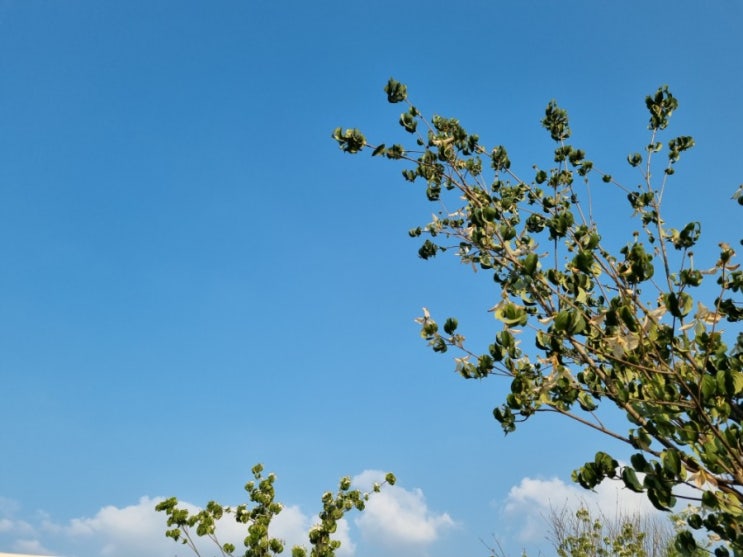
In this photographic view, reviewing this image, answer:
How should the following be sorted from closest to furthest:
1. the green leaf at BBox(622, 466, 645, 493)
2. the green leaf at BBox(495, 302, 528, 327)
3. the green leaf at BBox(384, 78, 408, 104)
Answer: the green leaf at BBox(622, 466, 645, 493), the green leaf at BBox(495, 302, 528, 327), the green leaf at BBox(384, 78, 408, 104)

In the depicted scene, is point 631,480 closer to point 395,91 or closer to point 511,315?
point 511,315

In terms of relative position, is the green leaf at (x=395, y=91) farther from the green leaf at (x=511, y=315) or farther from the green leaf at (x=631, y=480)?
the green leaf at (x=631, y=480)

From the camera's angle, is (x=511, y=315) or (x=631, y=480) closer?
(x=631, y=480)

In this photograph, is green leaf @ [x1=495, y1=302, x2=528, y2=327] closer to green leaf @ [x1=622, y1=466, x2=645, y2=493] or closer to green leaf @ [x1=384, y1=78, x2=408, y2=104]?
green leaf @ [x1=622, y1=466, x2=645, y2=493]

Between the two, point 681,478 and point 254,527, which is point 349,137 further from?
point 254,527

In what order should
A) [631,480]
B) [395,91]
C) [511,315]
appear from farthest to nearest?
[395,91], [511,315], [631,480]

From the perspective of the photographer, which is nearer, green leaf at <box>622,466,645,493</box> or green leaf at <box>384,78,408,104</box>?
green leaf at <box>622,466,645,493</box>

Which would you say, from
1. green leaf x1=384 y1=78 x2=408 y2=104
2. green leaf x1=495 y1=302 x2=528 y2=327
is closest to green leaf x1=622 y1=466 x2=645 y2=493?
green leaf x1=495 y1=302 x2=528 y2=327

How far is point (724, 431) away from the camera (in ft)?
5.28

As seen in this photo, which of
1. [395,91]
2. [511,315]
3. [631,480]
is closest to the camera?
[631,480]

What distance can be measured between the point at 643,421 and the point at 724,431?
321 millimetres

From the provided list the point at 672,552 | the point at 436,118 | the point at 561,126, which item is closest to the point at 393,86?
the point at 436,118

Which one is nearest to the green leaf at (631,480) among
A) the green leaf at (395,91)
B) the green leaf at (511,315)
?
the green leaf at (511,315)

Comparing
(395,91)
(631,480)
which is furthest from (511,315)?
(395,91)
